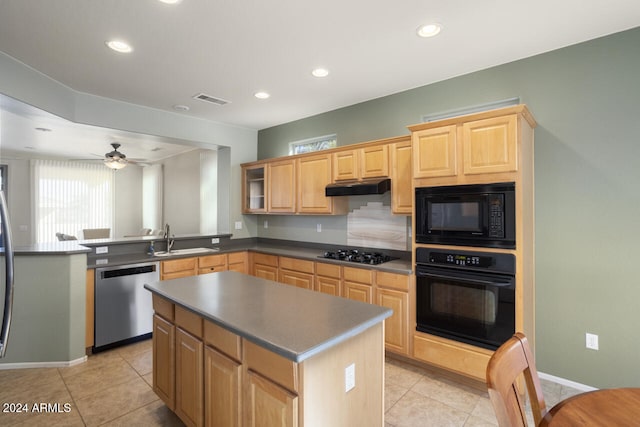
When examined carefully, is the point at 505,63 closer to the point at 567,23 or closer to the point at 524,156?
the point at 567,23

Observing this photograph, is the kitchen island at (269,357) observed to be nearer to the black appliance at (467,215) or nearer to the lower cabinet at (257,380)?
the lower cabinet at (257,380)

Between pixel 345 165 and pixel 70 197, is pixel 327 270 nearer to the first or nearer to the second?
pixel 345 165

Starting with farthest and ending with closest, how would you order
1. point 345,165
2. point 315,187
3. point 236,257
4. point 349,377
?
point 236,257 < point 315,187 < point 345,165 < point 349,377

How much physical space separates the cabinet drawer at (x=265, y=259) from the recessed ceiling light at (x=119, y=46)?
273 cm

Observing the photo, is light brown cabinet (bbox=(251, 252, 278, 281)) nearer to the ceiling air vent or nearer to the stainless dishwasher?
the stainless dishwasher

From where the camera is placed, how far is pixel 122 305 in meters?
3.46

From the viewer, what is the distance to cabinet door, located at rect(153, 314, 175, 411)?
209cm

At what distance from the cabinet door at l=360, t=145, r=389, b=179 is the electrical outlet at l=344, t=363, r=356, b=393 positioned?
2232mm

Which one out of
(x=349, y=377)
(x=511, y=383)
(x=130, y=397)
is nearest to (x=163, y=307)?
(x=130, y=397)

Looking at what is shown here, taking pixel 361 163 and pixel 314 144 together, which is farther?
pixel 314 144

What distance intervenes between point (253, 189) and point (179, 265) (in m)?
1.68

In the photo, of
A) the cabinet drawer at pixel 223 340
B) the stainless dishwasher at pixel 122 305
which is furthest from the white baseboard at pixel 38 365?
the cabinet drawer at pixel 223 340

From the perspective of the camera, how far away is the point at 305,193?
421cm

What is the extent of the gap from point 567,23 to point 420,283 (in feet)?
7.45
